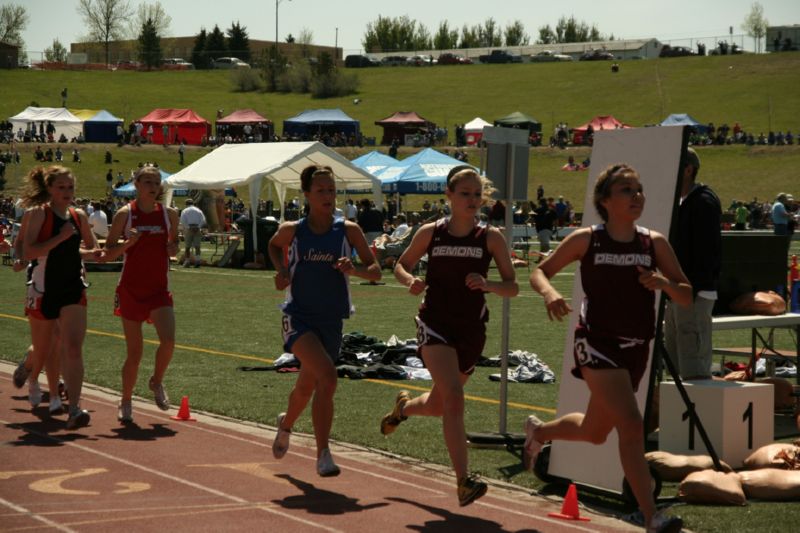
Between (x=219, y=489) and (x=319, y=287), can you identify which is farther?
(x=319, y=287)

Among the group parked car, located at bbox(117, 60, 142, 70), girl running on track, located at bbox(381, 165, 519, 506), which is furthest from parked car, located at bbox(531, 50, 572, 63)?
girl running on track, located at bbox(381, 165, 519, 506)

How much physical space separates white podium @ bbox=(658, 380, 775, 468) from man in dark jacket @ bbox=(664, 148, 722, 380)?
51cm

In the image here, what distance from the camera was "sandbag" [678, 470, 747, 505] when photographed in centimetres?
719

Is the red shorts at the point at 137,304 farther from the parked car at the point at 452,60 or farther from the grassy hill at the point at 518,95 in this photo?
the parked car at the point at 452,60

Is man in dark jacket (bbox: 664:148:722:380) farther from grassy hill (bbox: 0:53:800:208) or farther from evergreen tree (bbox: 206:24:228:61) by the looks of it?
evergreen tree (bbox: 206:24:228:61)

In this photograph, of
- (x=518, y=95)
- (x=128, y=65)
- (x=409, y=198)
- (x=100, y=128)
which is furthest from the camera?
(x=128, y=65)

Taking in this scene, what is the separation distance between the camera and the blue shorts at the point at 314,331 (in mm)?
7887

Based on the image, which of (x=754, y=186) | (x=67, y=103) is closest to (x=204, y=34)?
(x=67, y=103)

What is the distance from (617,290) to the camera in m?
6.31

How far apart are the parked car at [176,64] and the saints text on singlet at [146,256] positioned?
124m

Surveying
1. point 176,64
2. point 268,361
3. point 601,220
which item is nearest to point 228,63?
point 176,64

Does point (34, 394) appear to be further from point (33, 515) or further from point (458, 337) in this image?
point (458, 337)

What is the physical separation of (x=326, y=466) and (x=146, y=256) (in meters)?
2.86

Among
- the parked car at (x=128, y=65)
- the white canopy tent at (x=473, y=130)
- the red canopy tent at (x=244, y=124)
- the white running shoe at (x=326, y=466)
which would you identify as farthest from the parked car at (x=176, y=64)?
the white running shoe at (x=326, y=466)
